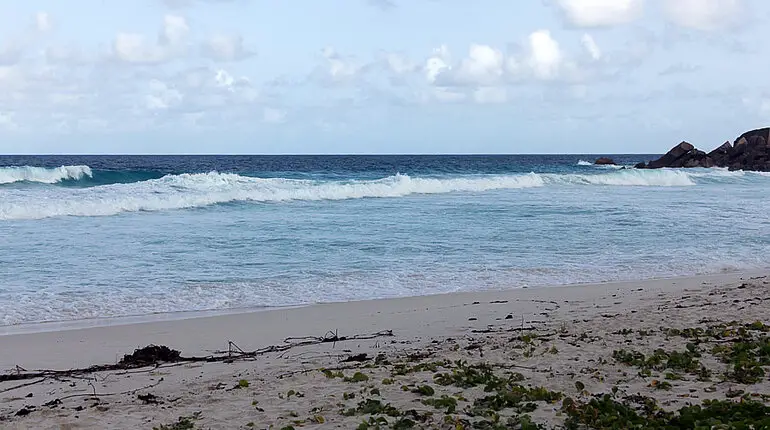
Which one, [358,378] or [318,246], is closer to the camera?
[358,378]

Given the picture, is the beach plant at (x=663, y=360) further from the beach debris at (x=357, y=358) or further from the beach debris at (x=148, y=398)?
the beach debris at (x=148, y=398)

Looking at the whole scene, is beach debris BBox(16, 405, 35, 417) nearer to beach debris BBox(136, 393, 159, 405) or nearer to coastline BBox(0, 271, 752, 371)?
beach debris BBox(136, 393, 159, 405)

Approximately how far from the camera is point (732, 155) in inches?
2283

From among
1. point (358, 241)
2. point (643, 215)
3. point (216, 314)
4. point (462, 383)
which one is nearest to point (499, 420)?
point (462, 383)

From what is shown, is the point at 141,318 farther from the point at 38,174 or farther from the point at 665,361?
the point at 38,174

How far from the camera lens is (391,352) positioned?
6699mm

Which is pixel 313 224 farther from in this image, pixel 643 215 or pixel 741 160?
pixel 741 160

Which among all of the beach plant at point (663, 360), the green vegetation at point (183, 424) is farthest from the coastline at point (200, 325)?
the beach plant at point (663, 360)

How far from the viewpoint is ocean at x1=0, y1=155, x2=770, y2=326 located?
9.96 metres

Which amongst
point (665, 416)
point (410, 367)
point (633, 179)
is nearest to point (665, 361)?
point (665, 416)

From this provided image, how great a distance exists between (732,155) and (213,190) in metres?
45.3

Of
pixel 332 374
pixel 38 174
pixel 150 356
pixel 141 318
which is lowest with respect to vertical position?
pixel 141 318

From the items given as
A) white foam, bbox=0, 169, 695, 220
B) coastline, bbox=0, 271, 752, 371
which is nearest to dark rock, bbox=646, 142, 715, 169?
white foam, bbox=0, 169, 695, 220

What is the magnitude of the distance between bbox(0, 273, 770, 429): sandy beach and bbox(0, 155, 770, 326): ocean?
155 centimetres
